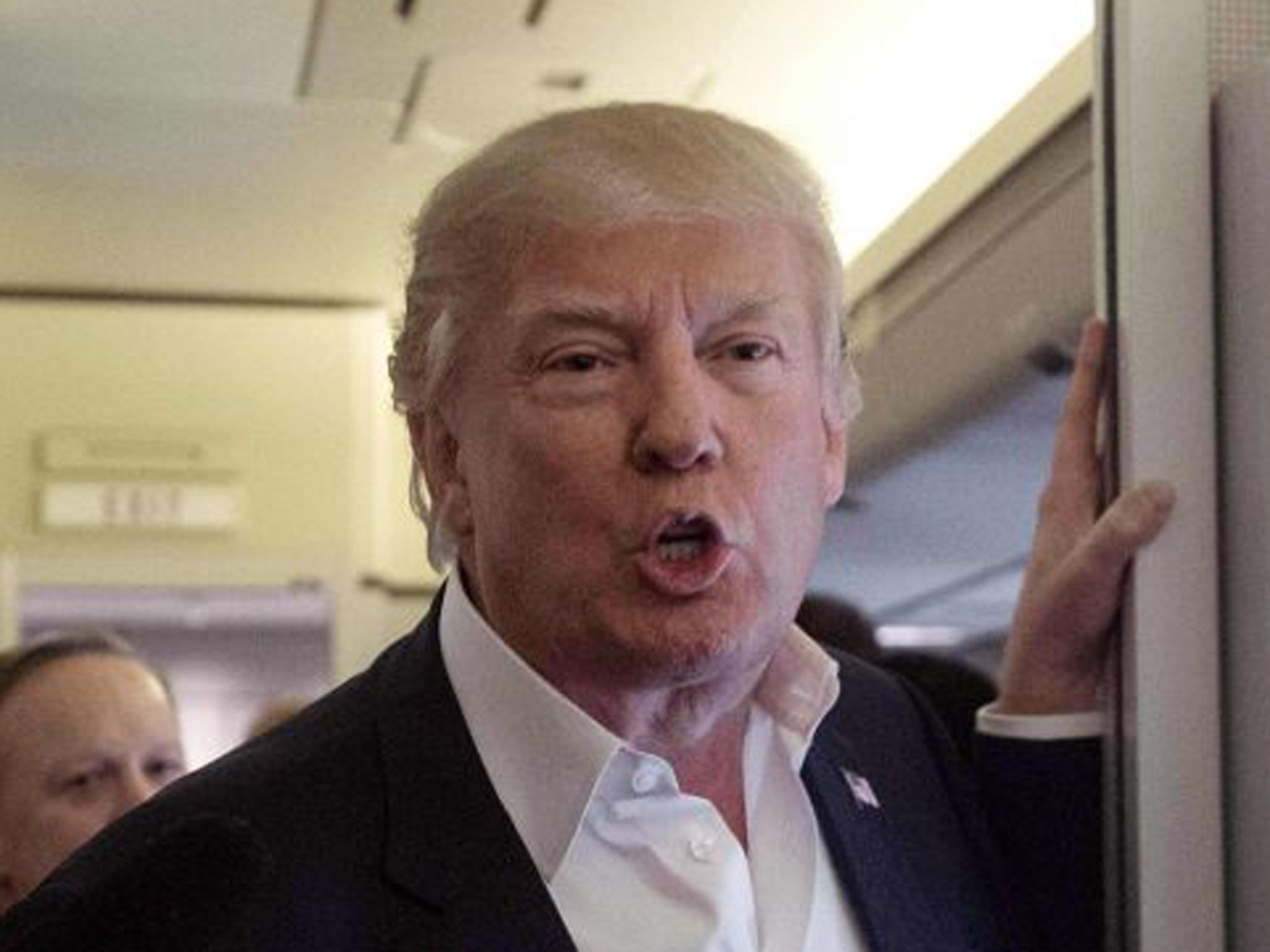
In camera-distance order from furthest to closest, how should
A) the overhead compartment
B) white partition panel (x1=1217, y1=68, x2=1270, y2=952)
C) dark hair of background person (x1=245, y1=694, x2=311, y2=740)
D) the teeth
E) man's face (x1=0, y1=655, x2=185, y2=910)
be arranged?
dark hair of background person (x1=245, y1=694, x2=311, y2=740), the overhead compartment, man's face (x1=0, y1=655, x2=185, y2=910), the teeth, white partition panel (x1=1217, y1=68, x2=1270, y2=952)

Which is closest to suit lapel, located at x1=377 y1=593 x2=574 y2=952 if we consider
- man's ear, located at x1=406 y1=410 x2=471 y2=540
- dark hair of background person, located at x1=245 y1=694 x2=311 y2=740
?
man's ear, located at x1=406 y1=410 x2=471 y2=540

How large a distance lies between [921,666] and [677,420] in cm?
123

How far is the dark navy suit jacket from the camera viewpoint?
1350 millimetres

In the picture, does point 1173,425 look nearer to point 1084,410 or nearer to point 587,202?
point 1084,410

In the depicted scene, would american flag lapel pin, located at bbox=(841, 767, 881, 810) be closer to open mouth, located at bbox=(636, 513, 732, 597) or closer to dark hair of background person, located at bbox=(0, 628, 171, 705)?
open mouth, located at bbox=(636, 513, 732, 597)

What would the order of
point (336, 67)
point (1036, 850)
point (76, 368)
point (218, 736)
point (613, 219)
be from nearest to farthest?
point (613, 219) → point (1036, 850) → point (336, 67) → point (76, 368) → point (218, 736)

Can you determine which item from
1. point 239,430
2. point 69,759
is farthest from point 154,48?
point 239,430

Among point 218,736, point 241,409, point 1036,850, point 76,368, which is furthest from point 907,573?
point 218,736

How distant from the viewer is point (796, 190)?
1.54 m

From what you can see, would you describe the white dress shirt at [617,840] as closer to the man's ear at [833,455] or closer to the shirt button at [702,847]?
the shirt button at [702,847]

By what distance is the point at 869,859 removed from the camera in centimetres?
158

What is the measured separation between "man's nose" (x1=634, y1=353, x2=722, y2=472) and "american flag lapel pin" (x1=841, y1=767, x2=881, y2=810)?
35cm

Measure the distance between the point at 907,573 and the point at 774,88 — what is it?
9.23 ft

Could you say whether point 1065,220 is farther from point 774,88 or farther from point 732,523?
point 732,523
